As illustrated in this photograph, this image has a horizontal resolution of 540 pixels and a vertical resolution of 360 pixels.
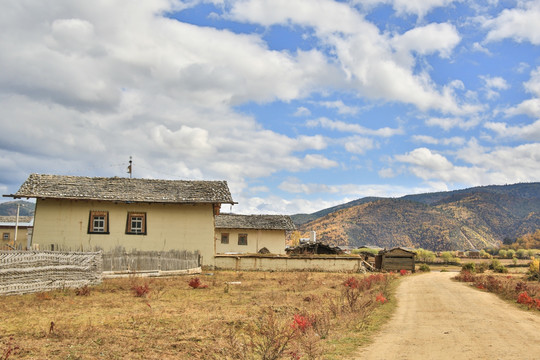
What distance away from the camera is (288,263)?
3089 cm

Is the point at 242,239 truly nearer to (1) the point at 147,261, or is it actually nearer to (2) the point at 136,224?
(2) the point at 136,224

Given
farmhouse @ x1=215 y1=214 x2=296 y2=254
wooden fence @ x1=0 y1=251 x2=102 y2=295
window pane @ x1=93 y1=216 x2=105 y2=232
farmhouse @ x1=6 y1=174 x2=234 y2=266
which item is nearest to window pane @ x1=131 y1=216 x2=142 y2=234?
farmhouse @ x1=6 y1=174 x2=234 y2=266

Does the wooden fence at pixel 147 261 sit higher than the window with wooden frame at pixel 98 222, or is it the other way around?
the window with wooden frame at pixel 98 222

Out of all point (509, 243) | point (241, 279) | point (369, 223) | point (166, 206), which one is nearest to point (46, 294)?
point (241, 279)

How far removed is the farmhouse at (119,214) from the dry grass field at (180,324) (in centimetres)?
930

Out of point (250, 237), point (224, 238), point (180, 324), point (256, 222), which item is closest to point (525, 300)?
point (180, 324)

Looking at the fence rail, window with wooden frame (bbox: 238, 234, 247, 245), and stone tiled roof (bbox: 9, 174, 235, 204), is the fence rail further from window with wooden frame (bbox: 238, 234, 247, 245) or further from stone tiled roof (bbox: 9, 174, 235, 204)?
window with wooden frame (bbox: 238, 234, 247, 245)

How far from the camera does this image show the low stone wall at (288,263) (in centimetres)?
2959

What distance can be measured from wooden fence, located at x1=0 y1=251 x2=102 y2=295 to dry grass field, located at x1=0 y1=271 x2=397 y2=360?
56 centimetres

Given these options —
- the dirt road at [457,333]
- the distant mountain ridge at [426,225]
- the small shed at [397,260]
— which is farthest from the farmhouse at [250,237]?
the distant mountain ridge at [426,225]

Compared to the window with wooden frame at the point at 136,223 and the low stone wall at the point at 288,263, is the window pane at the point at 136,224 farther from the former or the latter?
the low stone wall at the point at 288,263

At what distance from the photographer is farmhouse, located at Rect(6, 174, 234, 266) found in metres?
26.6

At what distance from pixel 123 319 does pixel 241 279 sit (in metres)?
12.8

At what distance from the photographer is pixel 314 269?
31.3 m
